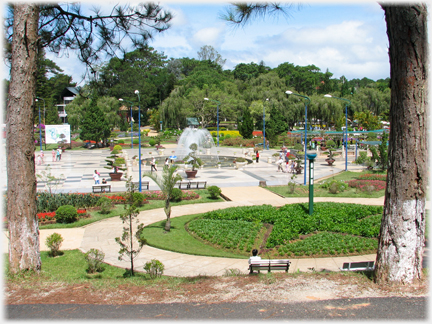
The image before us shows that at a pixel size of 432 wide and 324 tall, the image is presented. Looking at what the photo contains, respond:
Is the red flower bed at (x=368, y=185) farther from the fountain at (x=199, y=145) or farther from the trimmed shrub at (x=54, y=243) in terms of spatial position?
the fountain at (x=199, y=145)

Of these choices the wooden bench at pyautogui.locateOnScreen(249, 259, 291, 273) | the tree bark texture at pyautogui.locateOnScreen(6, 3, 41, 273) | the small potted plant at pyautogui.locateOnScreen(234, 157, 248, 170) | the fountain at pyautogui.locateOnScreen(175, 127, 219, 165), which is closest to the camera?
the tree bark texture at pyautogui.locateOnScreen(6, 3, 41, 273)

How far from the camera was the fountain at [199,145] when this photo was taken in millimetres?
39263

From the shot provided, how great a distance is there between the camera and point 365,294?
6301mm

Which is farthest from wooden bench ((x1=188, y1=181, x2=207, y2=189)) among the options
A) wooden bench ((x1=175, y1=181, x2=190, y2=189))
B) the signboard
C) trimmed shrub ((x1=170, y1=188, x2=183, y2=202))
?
the signboard

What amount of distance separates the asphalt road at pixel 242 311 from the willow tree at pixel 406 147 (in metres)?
0.94

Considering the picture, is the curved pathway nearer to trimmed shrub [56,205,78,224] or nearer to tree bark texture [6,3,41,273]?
trimmed shrub [56,205,78,224]

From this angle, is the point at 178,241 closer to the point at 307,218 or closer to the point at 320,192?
the point at 307,218

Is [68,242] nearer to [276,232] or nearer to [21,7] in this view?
[276,232]

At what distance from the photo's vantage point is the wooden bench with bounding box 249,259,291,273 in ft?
28.2

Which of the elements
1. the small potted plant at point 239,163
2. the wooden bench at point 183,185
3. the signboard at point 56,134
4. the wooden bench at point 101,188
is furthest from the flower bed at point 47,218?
the signboard at point 56,134

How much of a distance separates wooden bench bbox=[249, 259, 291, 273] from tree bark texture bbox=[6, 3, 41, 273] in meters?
4.66

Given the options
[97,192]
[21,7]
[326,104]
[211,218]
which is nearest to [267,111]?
[326,104]

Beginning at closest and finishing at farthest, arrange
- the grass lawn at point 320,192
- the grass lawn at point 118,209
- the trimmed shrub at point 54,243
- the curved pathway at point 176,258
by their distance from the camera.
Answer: the curved pathway at point 176,258 < the trimmed shrub at point 54,243 < the grass lawn at point 118,209 < the grass lawn at point 320,192

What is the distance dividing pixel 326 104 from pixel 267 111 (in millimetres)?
9214
